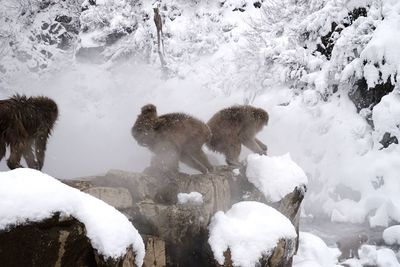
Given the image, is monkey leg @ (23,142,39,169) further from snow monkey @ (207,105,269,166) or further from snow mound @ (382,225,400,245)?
snow mound @ (382,225,400,245)

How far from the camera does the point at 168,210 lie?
16.1 ft

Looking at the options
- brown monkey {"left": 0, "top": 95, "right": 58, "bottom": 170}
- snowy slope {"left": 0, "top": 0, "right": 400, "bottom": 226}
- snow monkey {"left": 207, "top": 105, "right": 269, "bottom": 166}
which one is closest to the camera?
brown monkey {"left": 0, "top": 95, "right": 58, "bottom": 170}

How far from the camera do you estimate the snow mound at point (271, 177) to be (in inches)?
240

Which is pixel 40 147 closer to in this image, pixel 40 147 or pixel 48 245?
pixel 40 147

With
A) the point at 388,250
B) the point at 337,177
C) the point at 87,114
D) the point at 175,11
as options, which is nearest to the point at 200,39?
the point at 175,11

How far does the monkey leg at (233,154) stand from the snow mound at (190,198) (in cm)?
129

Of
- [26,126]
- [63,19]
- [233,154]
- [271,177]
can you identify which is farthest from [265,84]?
[63,19]

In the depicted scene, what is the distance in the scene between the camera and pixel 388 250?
803 cm

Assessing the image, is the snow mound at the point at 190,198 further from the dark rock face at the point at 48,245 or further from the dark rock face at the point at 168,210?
the dark rock face at the point at 48,245

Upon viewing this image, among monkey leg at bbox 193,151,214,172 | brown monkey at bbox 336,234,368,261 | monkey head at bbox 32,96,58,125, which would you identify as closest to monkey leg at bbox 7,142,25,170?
monkey head at bbox 32,96,58,125

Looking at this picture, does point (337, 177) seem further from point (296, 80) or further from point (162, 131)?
point (162, 131)

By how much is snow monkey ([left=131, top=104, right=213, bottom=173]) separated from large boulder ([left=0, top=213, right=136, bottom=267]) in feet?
6.56

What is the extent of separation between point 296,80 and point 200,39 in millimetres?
7523

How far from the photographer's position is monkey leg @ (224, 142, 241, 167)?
6383 millimetres
